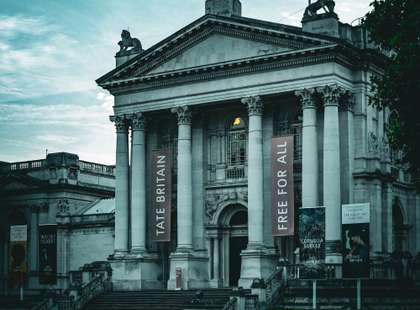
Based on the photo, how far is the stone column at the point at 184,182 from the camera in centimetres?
5597

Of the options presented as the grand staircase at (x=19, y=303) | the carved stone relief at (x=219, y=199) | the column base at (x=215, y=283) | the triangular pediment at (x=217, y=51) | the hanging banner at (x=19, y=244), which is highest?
the triangular pediment at (x=217, y=51)

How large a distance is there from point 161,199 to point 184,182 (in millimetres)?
2202

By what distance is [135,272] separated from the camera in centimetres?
5744

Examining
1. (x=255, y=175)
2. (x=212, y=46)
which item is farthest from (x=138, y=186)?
(x=212, y=46)

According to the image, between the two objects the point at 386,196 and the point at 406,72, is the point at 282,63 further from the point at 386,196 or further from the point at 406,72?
the point at 406,72

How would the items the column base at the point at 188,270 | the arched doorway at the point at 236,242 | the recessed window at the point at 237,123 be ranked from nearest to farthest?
the column base at the point at 188,270
the recessed window at the point at 237,123
the arched doorway at the point at 236,242

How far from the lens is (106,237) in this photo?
70.4 m

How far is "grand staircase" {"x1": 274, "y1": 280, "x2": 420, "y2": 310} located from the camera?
43.4m

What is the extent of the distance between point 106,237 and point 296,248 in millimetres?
20776

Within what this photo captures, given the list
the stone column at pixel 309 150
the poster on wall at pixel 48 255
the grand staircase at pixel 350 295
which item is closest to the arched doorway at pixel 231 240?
the stone column at pixel 309 150

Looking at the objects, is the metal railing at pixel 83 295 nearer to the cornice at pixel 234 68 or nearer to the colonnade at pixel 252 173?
the colonnade at pixel 252 173

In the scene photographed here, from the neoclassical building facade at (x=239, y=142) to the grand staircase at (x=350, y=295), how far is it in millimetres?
3258

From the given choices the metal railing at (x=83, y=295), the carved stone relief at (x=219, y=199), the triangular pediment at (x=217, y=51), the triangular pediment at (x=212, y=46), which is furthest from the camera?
the carved stone relief at (x=219, y=199)

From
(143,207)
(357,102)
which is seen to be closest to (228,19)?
(357,102)
